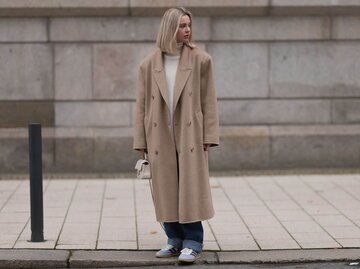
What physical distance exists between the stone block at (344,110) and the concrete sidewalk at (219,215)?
857mm

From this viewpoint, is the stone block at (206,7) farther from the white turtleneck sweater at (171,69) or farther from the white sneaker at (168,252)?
the white sneaker at (168,252)

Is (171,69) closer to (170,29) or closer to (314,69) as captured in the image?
(170,29)

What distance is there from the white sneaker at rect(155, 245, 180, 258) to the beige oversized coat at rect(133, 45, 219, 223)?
306mm

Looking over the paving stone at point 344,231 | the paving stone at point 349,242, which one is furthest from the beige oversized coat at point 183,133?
the paving stone at point 344,231

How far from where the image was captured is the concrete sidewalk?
675 centimetres

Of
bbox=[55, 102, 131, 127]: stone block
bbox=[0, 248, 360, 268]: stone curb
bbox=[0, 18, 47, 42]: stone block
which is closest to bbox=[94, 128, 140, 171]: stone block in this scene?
bbox=[55, 102, 131, 127]: stone block

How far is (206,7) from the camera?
33.6ft

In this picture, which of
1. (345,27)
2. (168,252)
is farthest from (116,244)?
(345,27)

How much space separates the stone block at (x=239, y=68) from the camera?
10445 millimetres

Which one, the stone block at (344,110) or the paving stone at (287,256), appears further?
the stone block at (344,110)

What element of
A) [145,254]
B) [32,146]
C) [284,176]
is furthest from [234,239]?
[284,176]

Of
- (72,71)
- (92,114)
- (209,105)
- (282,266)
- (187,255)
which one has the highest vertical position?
(72,71)

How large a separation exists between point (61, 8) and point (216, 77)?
7.06ft

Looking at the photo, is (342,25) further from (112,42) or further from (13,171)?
(13,171)
